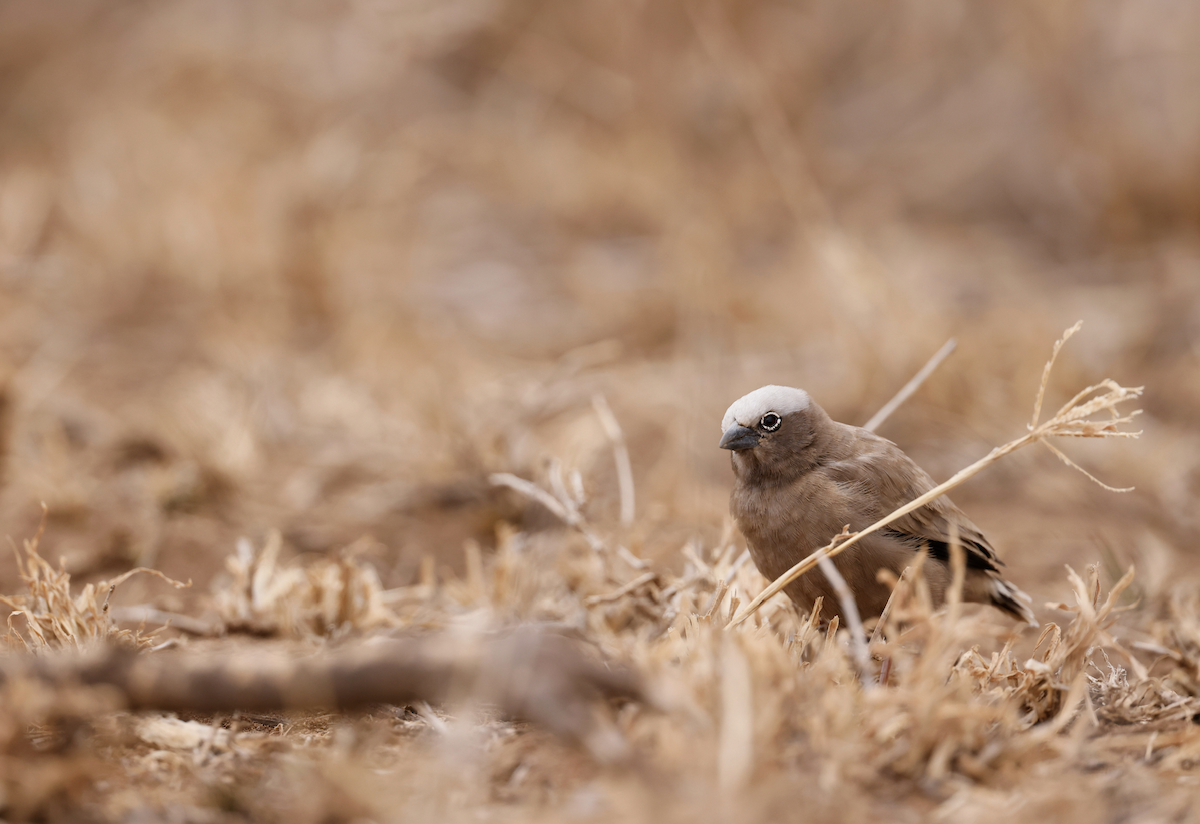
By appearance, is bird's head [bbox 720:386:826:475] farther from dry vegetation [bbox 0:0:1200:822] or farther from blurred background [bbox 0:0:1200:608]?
blurred background [bbox 0:0:1200:608]

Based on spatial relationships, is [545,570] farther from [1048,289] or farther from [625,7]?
[625,7]

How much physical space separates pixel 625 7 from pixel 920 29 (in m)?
3.14

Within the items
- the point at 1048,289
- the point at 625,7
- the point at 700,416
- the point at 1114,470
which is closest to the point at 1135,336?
the point at 1048,289

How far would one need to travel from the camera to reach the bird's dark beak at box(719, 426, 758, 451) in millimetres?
3189

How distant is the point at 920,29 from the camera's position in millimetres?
10156

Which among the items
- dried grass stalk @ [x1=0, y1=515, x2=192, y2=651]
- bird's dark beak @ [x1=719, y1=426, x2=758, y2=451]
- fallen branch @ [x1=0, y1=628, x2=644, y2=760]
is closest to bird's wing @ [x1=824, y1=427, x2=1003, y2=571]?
bird's dark beak @ [x1=719, y1=426, x2=758, y2=451]

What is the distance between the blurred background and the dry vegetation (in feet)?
0.13

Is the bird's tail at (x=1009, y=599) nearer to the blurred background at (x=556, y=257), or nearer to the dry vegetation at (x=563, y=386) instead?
the dry vegetation at (x=563, y=386)

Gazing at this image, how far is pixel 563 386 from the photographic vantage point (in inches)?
189

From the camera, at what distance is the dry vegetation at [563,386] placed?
221 centimetres

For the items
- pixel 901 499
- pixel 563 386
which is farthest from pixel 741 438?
pixel 563 386

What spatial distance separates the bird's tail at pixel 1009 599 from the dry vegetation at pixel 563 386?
9cm

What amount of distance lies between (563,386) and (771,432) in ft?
5.71

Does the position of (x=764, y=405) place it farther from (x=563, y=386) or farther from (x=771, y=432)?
(x=563, y=386)
